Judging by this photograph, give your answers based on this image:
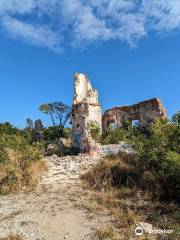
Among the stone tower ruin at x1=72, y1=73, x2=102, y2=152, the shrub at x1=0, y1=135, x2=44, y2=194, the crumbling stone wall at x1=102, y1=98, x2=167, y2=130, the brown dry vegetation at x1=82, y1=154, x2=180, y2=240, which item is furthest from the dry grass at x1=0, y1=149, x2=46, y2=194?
the crumbling stone wall at x1=102, y1=98, x2=167, y2=130

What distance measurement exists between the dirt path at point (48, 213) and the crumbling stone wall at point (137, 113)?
12984 millimetres

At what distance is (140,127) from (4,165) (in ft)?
42.4

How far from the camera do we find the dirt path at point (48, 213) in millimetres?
7535

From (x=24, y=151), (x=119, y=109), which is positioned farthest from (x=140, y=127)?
(x=24, y=151)

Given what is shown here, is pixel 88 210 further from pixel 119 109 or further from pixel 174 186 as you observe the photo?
pixel 119 109

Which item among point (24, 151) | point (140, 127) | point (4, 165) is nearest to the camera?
point (4, 165)

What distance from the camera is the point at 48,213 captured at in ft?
28.3

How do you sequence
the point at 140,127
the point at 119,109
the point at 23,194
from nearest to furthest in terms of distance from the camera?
the point at 23,194, the point at 140,127, the point at 119,109

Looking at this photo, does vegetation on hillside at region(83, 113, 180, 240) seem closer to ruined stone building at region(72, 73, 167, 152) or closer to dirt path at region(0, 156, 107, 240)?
dirt path at region(0, 156, 107, 240)

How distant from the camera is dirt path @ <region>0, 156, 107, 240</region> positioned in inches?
297

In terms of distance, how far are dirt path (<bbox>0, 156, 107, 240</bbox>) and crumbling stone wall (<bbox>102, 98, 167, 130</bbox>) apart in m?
13.0

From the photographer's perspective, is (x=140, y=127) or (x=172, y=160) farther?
(x=140, y=127)

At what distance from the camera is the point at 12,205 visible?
9.48m

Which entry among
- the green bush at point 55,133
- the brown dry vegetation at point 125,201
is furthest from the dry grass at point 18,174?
the green bush at point 55,133
